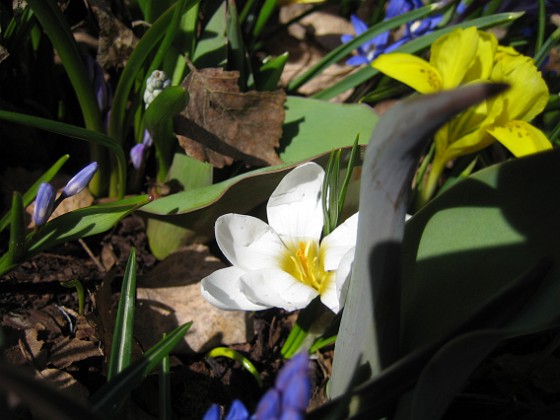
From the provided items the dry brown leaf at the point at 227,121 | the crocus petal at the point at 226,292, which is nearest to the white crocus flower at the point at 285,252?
the crocus petal at the point at 226,292

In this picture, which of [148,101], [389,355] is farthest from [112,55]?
[389,355]

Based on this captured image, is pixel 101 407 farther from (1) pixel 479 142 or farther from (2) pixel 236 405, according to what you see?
(1) pixel 479 142

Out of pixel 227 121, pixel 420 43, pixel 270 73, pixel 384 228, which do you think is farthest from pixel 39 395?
pixel 420 43

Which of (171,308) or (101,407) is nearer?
(101,407)

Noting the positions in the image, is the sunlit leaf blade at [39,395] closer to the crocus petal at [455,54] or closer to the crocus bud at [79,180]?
the crocus bud at [79,180]

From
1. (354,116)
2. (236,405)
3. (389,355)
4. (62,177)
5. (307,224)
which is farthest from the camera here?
(62,177)

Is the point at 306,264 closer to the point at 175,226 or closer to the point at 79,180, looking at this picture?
the point at 175,226
